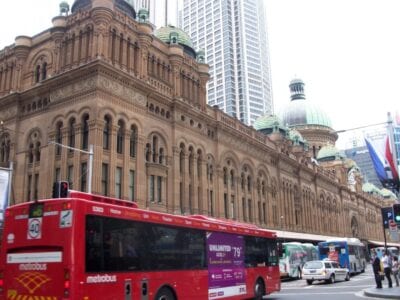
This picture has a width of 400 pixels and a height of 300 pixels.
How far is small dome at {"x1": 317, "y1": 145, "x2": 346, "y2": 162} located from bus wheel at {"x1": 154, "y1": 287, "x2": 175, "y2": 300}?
81.3 meters

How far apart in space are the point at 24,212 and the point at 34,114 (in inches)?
1050

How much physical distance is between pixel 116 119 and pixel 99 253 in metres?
22.7

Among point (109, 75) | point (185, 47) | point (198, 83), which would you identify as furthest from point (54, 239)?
point (185, 47)

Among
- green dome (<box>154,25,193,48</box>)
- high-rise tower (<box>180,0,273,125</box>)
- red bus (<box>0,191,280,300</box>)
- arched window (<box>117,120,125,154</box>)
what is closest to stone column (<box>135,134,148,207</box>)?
arched window (<box>117,120,125,154</box>)

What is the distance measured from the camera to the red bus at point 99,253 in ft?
37.3

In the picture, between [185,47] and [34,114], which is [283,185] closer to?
[185,47]

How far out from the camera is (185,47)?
4766 cm

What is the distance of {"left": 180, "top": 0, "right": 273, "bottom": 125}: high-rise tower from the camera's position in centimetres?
14862

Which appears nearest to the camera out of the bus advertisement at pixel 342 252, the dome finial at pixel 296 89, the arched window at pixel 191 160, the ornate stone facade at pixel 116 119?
the ornate stone facade at pixel 116 119

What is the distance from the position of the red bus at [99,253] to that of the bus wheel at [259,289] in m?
4.15

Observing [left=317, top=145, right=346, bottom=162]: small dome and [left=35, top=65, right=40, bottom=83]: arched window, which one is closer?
[left=35, top=65, right=40, bottom=83]: arched window

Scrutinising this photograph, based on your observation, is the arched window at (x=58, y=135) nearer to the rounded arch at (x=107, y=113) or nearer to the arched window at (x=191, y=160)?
the rounded arch at (x=107, y=113)

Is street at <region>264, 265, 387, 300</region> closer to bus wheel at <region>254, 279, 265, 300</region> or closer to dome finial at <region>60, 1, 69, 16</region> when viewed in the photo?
bus wheel at <region>254, 279, 265, 300</region>

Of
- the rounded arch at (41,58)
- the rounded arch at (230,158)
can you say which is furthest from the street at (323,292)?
the rounded arch at (41,58)
